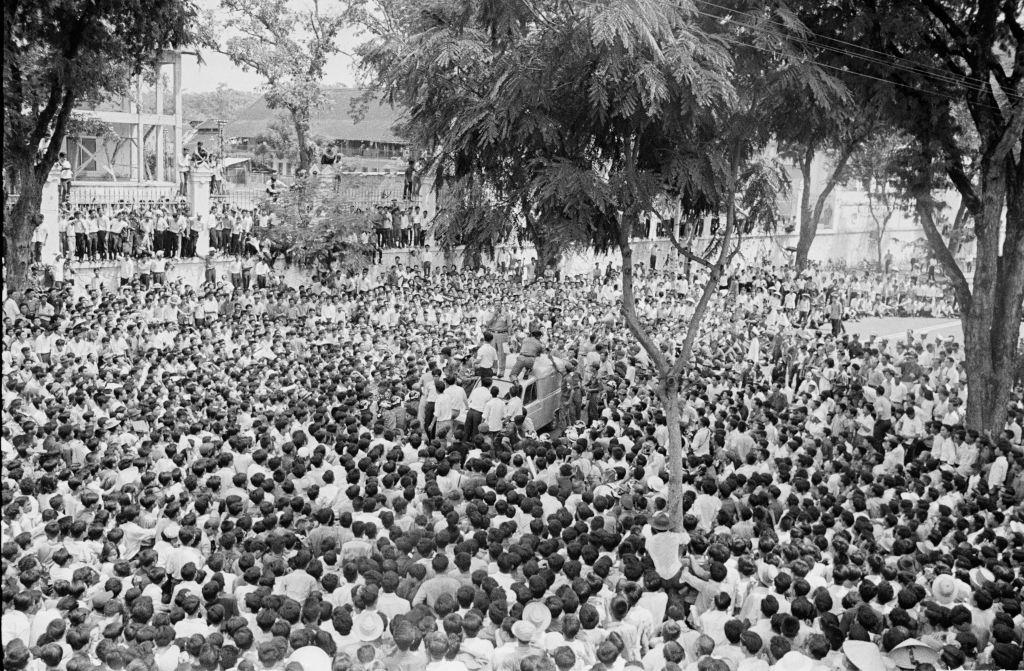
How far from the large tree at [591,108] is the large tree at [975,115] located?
153 inches

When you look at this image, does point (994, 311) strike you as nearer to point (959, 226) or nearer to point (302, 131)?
point (959, 226)

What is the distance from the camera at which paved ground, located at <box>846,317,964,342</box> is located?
2481 cm

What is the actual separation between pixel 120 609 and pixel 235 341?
30.8ft

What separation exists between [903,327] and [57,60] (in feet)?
68.2

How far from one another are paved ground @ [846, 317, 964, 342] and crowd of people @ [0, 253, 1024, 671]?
922 cm

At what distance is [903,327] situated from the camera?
25.9 metres

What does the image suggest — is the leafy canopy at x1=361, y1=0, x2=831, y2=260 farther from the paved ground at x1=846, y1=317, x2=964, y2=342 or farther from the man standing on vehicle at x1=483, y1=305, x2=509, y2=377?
the paved ground at x1=846, y1=317, x2=964, y2=342

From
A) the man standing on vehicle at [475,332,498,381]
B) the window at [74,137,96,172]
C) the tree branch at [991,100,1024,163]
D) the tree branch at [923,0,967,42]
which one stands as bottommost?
the man standing on vehicle at [475,332,498,381]

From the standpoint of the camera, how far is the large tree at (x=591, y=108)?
25.9 feet

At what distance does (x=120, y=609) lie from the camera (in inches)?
265

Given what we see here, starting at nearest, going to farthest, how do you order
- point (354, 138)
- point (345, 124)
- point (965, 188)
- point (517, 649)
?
point (517, 649)
point (965, 188)
point (354, 138)
point (345, 124)

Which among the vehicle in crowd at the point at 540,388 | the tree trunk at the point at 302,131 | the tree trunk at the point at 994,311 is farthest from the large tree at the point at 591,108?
the tree trunk at the point at 302,131

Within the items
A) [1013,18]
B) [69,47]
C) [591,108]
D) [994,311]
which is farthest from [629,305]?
[69,47]

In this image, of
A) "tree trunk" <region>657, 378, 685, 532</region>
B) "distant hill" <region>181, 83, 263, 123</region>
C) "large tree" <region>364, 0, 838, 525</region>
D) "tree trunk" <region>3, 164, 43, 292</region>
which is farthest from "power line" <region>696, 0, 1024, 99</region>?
"distant hill" <region>181, 83, 263, 123</region>
